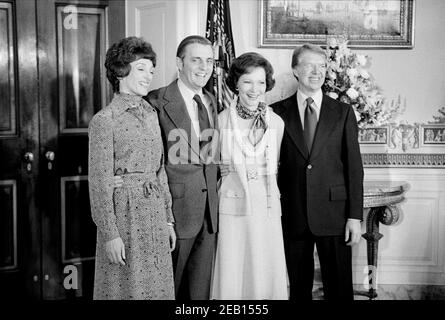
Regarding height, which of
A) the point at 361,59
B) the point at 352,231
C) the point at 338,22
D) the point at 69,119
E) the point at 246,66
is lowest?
the point at 352,231

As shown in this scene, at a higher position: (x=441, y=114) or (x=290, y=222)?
(x=441, y=114)

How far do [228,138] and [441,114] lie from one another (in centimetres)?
183

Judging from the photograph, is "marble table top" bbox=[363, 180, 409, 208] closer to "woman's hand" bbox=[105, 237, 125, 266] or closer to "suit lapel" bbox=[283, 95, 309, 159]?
"suit lapel" bbox=[283, 95, 309, 159]

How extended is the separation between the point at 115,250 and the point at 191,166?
0.58 m

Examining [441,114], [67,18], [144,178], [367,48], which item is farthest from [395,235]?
[67,18]

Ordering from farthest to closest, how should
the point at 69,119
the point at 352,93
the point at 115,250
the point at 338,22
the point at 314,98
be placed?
the point at 338,22 < the point at 69,119 < the point at 352,93 < the point at 314,98 < the point at 115,250

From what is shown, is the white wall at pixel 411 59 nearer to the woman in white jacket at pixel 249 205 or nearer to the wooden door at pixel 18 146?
the woman in white jacket at pixel 249 205

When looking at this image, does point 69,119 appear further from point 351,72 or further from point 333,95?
point 351,72

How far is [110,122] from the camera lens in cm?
266

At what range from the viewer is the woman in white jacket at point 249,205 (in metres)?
2.97

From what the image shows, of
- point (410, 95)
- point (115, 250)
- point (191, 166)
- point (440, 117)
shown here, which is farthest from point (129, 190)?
point (440, 117)

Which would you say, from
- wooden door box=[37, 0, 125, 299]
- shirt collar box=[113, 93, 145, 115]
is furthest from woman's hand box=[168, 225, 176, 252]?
wooden door box=[37, 0, 125, 299]

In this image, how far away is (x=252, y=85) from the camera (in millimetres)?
2975

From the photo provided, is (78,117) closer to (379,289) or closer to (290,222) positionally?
(290,222)
